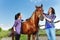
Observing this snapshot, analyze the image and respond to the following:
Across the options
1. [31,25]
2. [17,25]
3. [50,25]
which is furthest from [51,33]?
[17,25]

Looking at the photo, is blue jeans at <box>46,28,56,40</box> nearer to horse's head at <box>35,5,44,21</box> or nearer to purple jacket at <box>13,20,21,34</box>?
horse's head at <box>35,5,44,21</box>

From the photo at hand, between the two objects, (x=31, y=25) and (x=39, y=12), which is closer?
(x=39, y=12)

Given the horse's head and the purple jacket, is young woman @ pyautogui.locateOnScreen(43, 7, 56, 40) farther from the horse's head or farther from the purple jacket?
the purple jacket

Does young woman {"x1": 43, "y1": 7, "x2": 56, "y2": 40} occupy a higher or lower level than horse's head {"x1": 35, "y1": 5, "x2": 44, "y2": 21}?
lower

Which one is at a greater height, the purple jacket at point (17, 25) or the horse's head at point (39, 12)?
the horse's head at point (39, 12)

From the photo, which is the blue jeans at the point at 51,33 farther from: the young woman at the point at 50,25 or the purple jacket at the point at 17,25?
the purple jacket at the point at 17,25

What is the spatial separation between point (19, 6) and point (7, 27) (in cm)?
29

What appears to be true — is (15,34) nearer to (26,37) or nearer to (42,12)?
(26,37)

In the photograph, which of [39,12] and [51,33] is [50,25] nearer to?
[51,33]

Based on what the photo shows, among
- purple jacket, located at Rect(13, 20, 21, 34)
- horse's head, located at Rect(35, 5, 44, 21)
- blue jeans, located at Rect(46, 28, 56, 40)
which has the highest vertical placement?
horse's head, located at Rect(35, 5, 44, 21)

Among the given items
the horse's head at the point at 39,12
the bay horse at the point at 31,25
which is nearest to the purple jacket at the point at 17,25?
the bay horse at the point at 31,25

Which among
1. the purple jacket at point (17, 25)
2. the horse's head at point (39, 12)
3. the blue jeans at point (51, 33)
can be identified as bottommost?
the blue jeans at point (51, 33)

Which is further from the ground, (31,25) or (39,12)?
(39,12)

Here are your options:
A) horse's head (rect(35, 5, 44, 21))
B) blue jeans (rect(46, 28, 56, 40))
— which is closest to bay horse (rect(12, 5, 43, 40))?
horse's head (rect(35, 5, 44, 21))
